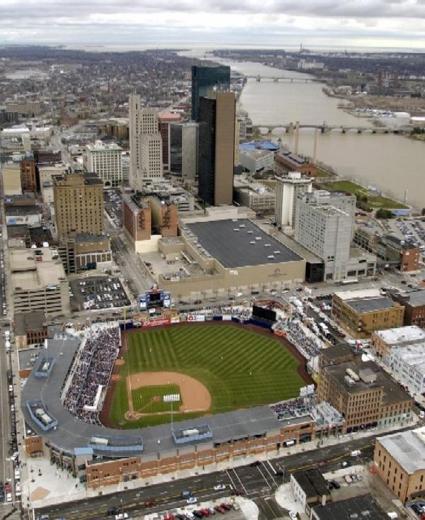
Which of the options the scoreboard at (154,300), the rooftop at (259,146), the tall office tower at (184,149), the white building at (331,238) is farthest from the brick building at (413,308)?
the rooftop at (259,146)

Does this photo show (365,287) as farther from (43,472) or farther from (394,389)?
(43,472)

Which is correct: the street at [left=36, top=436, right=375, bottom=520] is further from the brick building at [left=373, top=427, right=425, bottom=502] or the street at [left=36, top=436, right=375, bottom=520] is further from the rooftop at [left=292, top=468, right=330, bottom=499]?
the brick building at [left=373, top=427, right=425, bottom=502]

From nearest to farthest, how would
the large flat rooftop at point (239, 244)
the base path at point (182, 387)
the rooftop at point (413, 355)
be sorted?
the base path at point (182, 387), the rooftop at point (413, 355), the large flat rooftop at point (239, 244)

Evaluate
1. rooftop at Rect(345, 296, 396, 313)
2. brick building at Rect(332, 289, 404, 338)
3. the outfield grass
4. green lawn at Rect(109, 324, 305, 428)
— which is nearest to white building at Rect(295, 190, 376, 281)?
brick building at Rect(332, 289, 404, 338)

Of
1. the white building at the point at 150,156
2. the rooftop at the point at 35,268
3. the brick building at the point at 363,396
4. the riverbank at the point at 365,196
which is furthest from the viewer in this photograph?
the white building at the point at 150,156

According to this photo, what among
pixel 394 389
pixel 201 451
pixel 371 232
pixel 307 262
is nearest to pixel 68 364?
pixel 201 451

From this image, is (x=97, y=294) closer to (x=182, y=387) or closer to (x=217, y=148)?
(x=182, y=387)

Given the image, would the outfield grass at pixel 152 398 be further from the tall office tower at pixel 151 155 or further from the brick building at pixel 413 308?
the tall office tower at pixel 151 155
